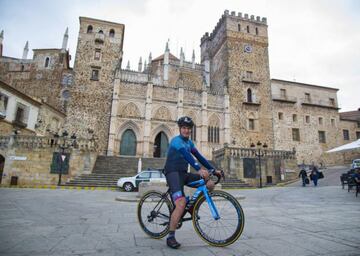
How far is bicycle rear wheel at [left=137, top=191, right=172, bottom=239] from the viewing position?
10.7ft

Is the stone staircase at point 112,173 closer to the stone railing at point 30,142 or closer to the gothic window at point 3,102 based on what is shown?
the stone railing at point 30,142

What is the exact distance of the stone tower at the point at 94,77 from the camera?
24.5m

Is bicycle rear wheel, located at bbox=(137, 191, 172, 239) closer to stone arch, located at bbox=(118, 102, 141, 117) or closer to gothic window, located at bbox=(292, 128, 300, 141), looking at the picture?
stone arch, located at bbox=(118, 102, 141, 117)

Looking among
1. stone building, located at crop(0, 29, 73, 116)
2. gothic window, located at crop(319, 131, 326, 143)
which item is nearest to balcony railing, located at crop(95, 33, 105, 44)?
stone building, located at crop(0, 29, 73, 116)

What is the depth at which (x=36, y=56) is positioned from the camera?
3225 centimetres

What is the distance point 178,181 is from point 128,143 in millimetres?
22971

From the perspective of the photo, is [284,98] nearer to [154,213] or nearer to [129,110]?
[129,110]

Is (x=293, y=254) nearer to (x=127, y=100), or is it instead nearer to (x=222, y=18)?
(x=127, y=100)

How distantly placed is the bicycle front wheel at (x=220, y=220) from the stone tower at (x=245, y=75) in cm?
2412

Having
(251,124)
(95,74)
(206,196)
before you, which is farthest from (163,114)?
(206,196)

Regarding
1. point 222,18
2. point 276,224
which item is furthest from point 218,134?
point 276,224

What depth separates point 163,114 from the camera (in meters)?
26.5

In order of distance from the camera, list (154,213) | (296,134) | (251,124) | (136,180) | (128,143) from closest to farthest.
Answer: (154,213), (136,180), (128,143), (251,124), (296,134)

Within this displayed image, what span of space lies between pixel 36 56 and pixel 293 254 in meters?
39.0
